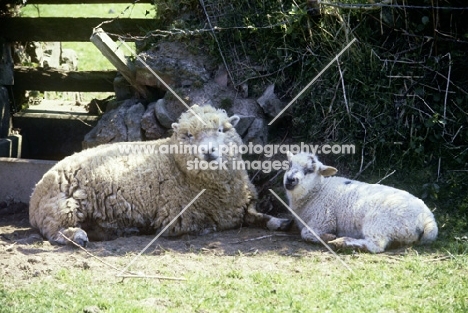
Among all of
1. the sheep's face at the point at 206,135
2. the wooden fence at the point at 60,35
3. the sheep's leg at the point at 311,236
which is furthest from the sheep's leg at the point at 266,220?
the wooden fence at the point at 60,35

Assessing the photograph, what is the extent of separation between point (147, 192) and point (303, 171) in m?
1.62

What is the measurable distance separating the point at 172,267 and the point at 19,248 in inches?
64.4

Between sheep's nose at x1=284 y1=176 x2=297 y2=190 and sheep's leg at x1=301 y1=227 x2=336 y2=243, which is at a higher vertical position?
sheep's nose at x1=284 y1=176 x2=297 y2=190

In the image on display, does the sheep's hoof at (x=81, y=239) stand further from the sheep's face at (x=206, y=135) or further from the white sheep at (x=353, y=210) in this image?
the white sheep at (x=353, y=210)

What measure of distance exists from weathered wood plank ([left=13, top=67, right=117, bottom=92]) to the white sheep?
14.6 feet

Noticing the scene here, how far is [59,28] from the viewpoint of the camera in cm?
1035

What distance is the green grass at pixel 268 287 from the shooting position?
5.05 metres

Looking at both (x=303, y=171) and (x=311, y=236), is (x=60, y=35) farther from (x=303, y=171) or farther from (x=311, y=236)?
(x=311, y=236)

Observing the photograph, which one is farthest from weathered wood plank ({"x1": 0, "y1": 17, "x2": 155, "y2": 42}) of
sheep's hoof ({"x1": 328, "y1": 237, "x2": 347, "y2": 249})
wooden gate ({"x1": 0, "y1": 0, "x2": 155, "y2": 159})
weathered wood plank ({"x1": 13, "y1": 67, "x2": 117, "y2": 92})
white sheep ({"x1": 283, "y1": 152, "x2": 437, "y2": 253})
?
sheep's hoof ({"x1": 328, "y1": 237, "x2": 347, "y2": 249})

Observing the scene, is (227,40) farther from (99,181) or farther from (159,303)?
(159,303)

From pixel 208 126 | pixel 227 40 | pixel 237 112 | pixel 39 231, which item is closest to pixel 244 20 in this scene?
pixel 227 40

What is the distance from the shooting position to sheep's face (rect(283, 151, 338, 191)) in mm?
6898

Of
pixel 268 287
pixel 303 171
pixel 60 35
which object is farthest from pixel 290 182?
pixel 60 35

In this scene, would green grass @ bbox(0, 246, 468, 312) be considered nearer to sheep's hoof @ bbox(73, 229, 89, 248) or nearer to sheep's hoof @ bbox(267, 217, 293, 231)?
sheep's hoof @ bbox(73, 229, 89, 248)
